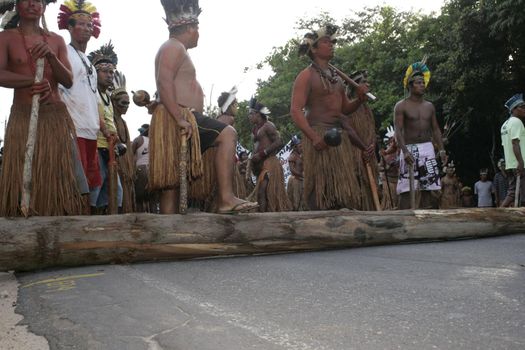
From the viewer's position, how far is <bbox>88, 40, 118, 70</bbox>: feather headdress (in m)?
6.14

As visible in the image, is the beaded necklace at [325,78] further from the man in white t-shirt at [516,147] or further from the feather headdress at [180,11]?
the man in white t-shirt at [516,147]

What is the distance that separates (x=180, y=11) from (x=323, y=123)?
5.44 ft

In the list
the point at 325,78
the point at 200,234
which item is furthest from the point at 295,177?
the point at 200,234

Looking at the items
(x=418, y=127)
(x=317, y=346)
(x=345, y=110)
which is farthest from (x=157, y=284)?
(x=418, y=127)

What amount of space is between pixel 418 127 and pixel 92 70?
360 centimetres

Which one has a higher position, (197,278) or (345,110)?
(345,110)

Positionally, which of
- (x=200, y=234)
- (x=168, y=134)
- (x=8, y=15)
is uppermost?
(x=8, y=15)

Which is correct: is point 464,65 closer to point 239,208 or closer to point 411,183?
point 411,183

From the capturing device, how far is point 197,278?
2.89m

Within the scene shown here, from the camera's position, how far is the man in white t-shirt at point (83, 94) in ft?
15.4

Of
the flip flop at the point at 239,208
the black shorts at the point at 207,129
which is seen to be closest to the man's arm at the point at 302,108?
the black shorts at the point at 207,129

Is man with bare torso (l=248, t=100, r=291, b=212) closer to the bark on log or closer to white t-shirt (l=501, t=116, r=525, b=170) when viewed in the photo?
white t-shirt (l=501, t=116, r=525, b=170)

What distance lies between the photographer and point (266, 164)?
346 inches

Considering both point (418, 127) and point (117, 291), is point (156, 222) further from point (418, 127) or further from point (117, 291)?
point (418, 127)
